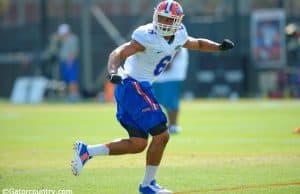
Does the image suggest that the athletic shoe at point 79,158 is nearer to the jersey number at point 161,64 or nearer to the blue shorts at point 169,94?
the jersey number at point 161,64

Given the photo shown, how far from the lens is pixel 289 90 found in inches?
1161

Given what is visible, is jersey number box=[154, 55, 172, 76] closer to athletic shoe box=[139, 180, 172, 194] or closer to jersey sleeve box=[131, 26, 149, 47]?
jersey sleeve box=[131, 26, 149, 47]

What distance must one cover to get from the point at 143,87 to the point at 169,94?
7.91 metres

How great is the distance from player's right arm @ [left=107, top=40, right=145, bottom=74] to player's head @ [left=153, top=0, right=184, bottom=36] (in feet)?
1.01

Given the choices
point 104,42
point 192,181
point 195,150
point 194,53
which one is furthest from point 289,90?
point 192,181

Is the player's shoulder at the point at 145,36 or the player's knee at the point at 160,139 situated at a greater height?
the player's shoulder at the point at 145,36

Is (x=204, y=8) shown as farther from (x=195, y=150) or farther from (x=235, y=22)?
(x=195, y=150)

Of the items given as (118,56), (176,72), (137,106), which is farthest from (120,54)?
(176,72)

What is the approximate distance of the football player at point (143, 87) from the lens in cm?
982

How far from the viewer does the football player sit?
32.2 feet

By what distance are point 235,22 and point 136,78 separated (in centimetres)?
2127

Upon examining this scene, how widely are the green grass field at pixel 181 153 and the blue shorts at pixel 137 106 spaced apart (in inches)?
29.7

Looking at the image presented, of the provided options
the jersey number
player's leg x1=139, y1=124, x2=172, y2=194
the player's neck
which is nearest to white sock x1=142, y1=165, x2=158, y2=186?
player's leg x1=139, y1=124, x2=172, y2=194

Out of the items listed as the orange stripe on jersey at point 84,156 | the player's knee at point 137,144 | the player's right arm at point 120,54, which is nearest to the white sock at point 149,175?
the player's knee at point 137,144
